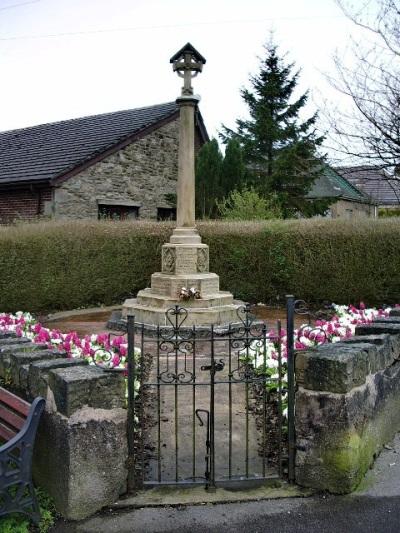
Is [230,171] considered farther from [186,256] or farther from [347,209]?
[347,209]

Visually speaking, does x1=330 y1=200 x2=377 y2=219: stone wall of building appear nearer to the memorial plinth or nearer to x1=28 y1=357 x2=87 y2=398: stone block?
the memorial plinth

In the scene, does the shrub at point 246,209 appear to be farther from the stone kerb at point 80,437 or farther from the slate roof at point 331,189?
the stone kerb at point 80,437

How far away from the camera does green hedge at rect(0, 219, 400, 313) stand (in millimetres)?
10555

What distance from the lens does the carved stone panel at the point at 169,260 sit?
882cm

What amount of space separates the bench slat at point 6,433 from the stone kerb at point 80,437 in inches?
8.3

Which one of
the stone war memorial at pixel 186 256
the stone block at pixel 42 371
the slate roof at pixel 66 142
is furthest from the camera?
the slate roof at pixel 66 142

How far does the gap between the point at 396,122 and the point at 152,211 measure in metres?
8.47

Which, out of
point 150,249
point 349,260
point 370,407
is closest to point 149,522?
point 370,407

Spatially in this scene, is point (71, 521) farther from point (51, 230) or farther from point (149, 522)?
point (51, 230)

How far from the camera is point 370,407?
375cm

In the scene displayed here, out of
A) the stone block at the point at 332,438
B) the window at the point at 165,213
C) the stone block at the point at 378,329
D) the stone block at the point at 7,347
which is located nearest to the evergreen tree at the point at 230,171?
the window at the point at 165,213

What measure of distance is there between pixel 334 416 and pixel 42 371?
1907 millimetres

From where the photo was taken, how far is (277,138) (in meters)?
21.6

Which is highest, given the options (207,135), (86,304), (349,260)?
(207,135)
